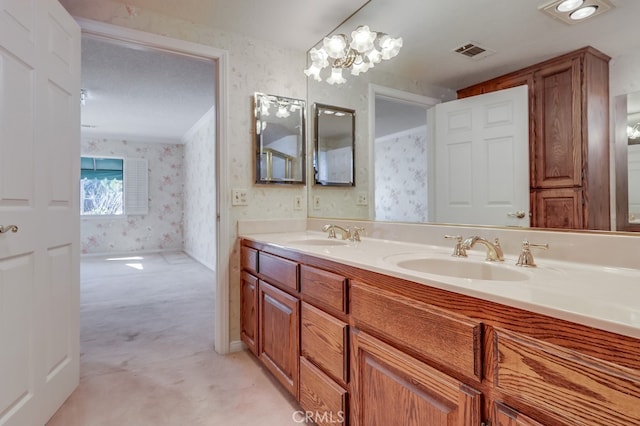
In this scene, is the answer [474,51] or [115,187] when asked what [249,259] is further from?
[115,187]

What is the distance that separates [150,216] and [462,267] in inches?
267

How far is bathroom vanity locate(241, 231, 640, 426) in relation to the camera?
1.77 ft

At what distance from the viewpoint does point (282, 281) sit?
1.58 metres

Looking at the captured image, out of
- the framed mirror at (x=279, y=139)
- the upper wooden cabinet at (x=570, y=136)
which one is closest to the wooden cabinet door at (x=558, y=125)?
the upper wooden cabinet at (x=570, y=136)

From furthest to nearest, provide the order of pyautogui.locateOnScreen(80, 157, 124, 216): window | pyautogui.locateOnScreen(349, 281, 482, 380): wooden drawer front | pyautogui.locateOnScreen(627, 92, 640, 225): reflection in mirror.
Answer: pyautogui.locateOnScreen(80, 157, 124, 216): window, pyautogui.locateOnScreen(627, 92, 640, 225): reflection in mirror, pyautogui.locateOnScreen(349, 281, 482, 380): wooden drawer front

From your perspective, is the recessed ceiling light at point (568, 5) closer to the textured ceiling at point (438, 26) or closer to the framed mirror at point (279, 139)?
the textured ceiling at point (438, 26)

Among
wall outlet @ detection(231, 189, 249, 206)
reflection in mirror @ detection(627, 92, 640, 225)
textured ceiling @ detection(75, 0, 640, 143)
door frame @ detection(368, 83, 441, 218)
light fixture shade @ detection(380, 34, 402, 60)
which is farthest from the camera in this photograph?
wall outlet @ detection(231, 189, 249, 206)

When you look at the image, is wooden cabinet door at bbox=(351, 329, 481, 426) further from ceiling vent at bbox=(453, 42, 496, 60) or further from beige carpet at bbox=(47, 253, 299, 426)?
ceiling vent at bbox=(453, 42, 496, 60)

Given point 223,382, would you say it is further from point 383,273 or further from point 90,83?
point 90,83

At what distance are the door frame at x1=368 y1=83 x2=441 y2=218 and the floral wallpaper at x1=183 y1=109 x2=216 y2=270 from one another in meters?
2.88

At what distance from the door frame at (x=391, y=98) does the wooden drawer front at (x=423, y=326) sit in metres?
0.73

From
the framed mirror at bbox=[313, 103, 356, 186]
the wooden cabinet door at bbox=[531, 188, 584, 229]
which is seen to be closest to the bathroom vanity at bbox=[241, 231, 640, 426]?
the wooden cabinet door at bbox=[531, 188, 584, 229]

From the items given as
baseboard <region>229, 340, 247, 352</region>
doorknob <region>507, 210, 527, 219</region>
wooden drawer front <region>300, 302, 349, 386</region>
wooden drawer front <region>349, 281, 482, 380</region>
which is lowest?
baseboard <region>229, 340, 247, 352</region>

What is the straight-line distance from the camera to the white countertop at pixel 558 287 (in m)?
0.55
